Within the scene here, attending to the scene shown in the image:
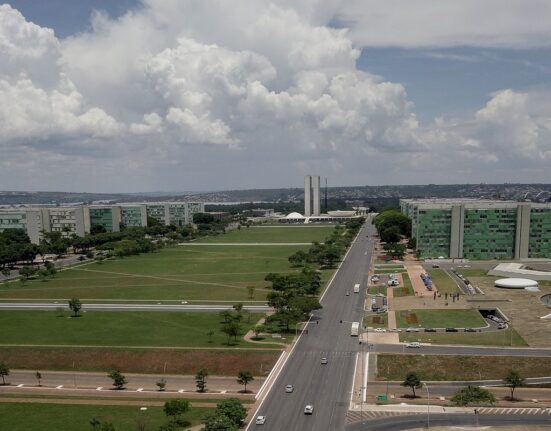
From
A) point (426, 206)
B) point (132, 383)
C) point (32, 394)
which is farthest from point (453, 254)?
point (32, 394)

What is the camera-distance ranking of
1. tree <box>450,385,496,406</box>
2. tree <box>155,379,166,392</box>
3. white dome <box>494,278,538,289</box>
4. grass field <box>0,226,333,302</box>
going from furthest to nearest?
grass field <box>0,226,333,302</box>
white dome <box>494,278,538,289</box>
tree <box>155,379,166,392</box>
tree <box>450,385,496,406</box>

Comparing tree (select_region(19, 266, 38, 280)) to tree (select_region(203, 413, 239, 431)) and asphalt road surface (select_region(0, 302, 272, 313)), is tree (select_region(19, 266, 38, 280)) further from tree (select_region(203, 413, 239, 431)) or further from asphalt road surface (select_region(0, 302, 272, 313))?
tree (select_region(203, 413, 239, 431))

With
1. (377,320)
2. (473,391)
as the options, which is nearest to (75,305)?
(377,320)

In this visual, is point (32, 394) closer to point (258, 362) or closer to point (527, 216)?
point (258, 362)

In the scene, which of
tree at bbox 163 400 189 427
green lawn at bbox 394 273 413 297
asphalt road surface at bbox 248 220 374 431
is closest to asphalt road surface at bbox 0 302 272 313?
asphalt road surface at bbox 248 220 374 431

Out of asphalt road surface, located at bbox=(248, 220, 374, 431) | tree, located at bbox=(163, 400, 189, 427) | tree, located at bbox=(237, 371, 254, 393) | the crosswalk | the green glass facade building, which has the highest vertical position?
the green glass facade building

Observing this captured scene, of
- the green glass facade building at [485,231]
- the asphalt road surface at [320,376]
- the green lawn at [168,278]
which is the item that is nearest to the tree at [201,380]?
the asphalt road surface at [320,376]

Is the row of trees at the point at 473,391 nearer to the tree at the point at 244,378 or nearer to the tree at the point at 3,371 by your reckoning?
the tree at the point at 244,378
